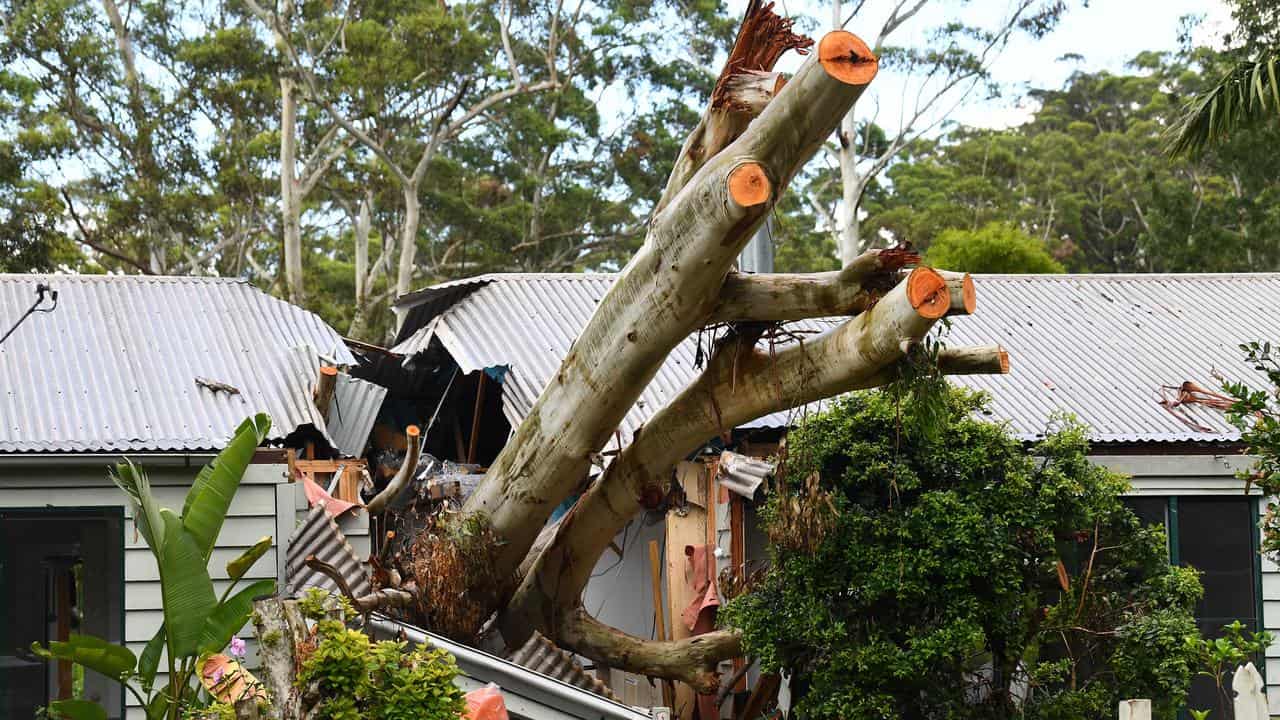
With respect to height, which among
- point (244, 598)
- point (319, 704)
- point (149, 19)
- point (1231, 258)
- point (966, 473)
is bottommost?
point (319, 704)

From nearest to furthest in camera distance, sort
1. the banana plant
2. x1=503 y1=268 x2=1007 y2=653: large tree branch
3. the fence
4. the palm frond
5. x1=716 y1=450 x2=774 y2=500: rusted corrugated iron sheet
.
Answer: the fence < x1=503 y1=268 x2=1007 y2=653: large tree branch < the banana plant < x1=716 y1=450 x2=774 y2=500: rusted corrugated iron sheet < the palm frond

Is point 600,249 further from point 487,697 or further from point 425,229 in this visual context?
point 487,697

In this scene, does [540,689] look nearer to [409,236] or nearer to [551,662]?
[551,662]

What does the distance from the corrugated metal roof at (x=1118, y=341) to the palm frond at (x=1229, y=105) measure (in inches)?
61.0

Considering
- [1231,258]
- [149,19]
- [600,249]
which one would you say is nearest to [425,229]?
[600,249]

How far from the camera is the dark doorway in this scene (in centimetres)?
960

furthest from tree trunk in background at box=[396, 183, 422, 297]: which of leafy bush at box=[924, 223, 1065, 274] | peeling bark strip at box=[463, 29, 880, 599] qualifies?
peeling bark strip at box=[463, 29, 880, 599]

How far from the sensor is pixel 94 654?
7383mm

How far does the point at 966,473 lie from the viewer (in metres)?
8.25

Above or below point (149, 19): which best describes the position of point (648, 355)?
below

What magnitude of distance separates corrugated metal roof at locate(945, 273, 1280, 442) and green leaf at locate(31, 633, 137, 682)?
7.02 metres

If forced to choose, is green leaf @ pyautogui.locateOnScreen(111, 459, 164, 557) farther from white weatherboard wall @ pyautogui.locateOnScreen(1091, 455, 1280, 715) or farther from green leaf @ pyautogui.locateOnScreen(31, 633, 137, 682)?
white weatherboard wall @ pyautogui.locateOnScreen(1091, 455, 1280, 715)

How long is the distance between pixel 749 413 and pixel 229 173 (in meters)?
22.0

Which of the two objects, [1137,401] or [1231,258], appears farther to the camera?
[1231,258]
